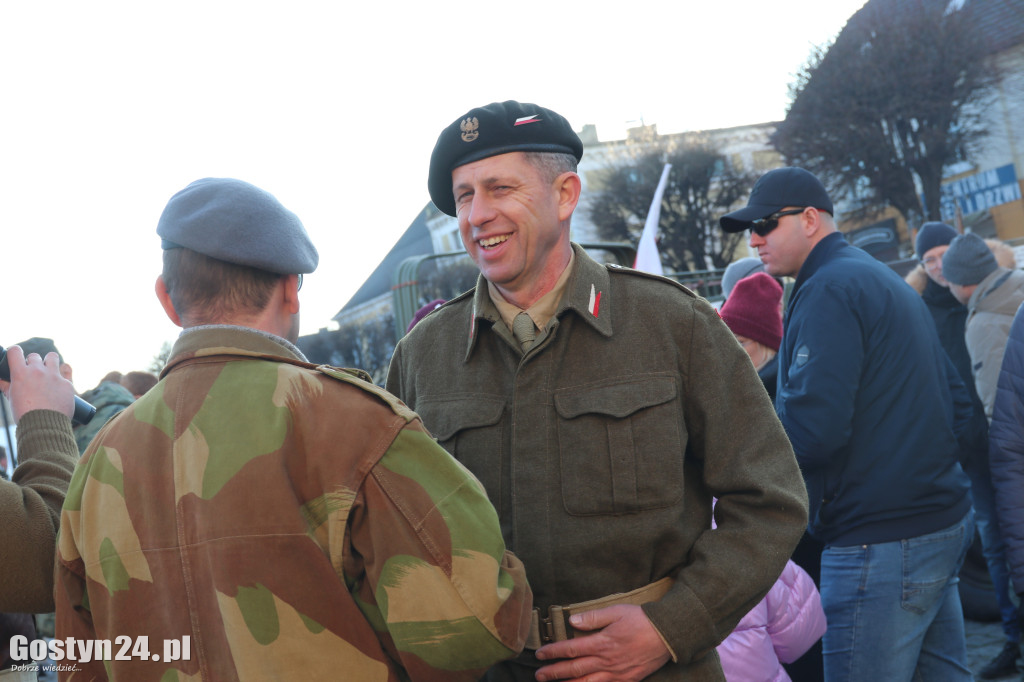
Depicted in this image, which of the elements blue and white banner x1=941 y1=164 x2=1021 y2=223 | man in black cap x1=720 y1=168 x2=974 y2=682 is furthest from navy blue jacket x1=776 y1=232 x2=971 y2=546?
blue and white banner x1=941 y1=164 x2=1021 y2=223

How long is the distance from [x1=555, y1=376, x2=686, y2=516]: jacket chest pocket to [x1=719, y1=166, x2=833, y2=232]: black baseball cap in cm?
172

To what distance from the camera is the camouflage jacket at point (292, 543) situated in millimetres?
1585

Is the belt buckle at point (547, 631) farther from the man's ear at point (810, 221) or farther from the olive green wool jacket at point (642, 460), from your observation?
the man's ear at point (810, 221)

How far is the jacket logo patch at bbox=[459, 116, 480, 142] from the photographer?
235cm

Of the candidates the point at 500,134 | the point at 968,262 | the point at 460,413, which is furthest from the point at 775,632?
the point at 968,262

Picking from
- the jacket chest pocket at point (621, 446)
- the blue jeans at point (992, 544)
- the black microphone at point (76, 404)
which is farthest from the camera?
the blue jeans at point (992, 544)

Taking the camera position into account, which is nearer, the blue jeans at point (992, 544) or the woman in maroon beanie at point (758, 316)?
the woman in maroon beanie at point (758, 316)

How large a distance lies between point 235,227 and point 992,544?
5067 millimetres

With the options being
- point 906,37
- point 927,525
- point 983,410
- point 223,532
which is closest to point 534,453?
point 223,532

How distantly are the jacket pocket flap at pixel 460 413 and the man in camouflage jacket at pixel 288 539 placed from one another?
641mm

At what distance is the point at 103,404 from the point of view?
18.0ft

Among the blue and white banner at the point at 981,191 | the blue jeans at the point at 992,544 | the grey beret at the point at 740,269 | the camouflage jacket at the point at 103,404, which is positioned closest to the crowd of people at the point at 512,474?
the blue jeans at the point at 992,544

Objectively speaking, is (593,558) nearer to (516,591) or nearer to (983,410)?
(516,591)

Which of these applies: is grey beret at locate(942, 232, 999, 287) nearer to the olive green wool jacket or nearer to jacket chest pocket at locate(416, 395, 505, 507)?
the olive green wool jacket
